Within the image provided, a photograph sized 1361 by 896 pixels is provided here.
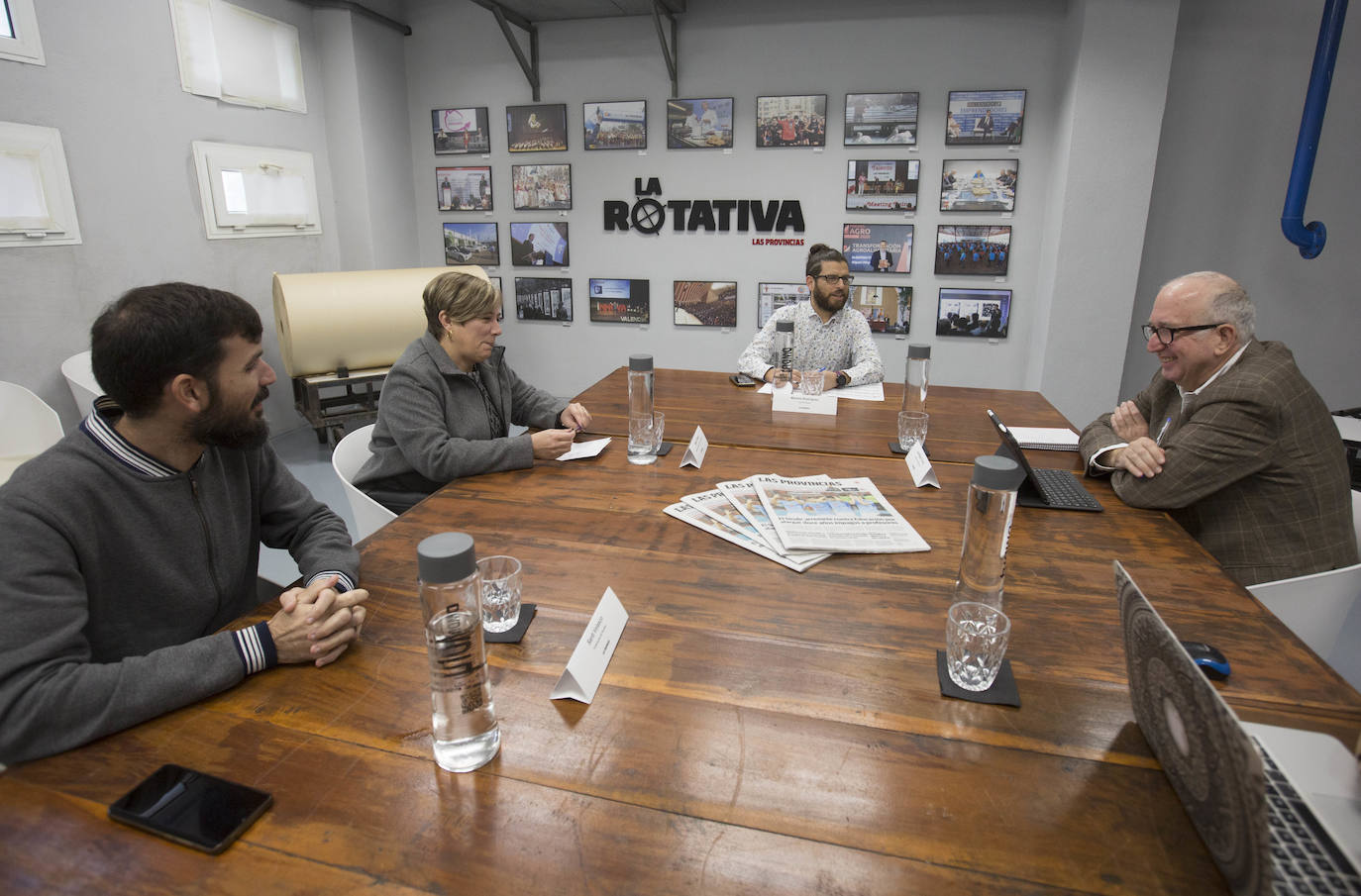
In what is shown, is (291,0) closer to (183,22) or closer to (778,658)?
(183,22)

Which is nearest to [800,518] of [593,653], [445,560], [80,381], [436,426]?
[593,653]

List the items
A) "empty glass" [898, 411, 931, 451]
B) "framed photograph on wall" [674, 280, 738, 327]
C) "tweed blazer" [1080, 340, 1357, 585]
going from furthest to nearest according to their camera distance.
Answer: "framed photograph on wall" [674, 280, 738, 327]
"empty glass" [898, 411, 931, 451]
"tweed blazer" [1080, 340, 1357, 585]

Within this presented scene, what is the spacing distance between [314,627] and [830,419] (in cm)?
186

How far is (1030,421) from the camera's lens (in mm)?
2596

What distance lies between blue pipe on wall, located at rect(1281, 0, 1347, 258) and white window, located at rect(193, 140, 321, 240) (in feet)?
18.8

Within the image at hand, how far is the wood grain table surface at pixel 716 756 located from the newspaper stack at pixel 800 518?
3.3 inches

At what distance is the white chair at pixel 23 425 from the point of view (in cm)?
285

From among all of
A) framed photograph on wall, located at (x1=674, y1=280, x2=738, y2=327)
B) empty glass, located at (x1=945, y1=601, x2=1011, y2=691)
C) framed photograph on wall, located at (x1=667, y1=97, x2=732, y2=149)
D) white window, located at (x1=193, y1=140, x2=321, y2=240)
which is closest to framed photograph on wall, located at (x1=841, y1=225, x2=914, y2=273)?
framed photograph on wall, located at (x1=674, y1=280, x2=738, y2=327)

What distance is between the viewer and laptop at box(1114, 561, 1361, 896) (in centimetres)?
63

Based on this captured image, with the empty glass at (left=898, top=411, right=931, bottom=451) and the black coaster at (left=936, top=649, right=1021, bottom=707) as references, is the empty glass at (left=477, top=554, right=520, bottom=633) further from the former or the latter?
the empty glass at (left=898, top=411, right=931, bottom=451)

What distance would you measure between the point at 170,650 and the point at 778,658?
0.89 m

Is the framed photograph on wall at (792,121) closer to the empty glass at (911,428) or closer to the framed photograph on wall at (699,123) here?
the framed photograph on wall at (699,123)

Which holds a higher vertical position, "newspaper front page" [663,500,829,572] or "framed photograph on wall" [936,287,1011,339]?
"framed photograph on wall" [936,287,1011,339]

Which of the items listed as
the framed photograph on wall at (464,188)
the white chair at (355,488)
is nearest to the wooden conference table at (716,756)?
the white chair at (355,488)
